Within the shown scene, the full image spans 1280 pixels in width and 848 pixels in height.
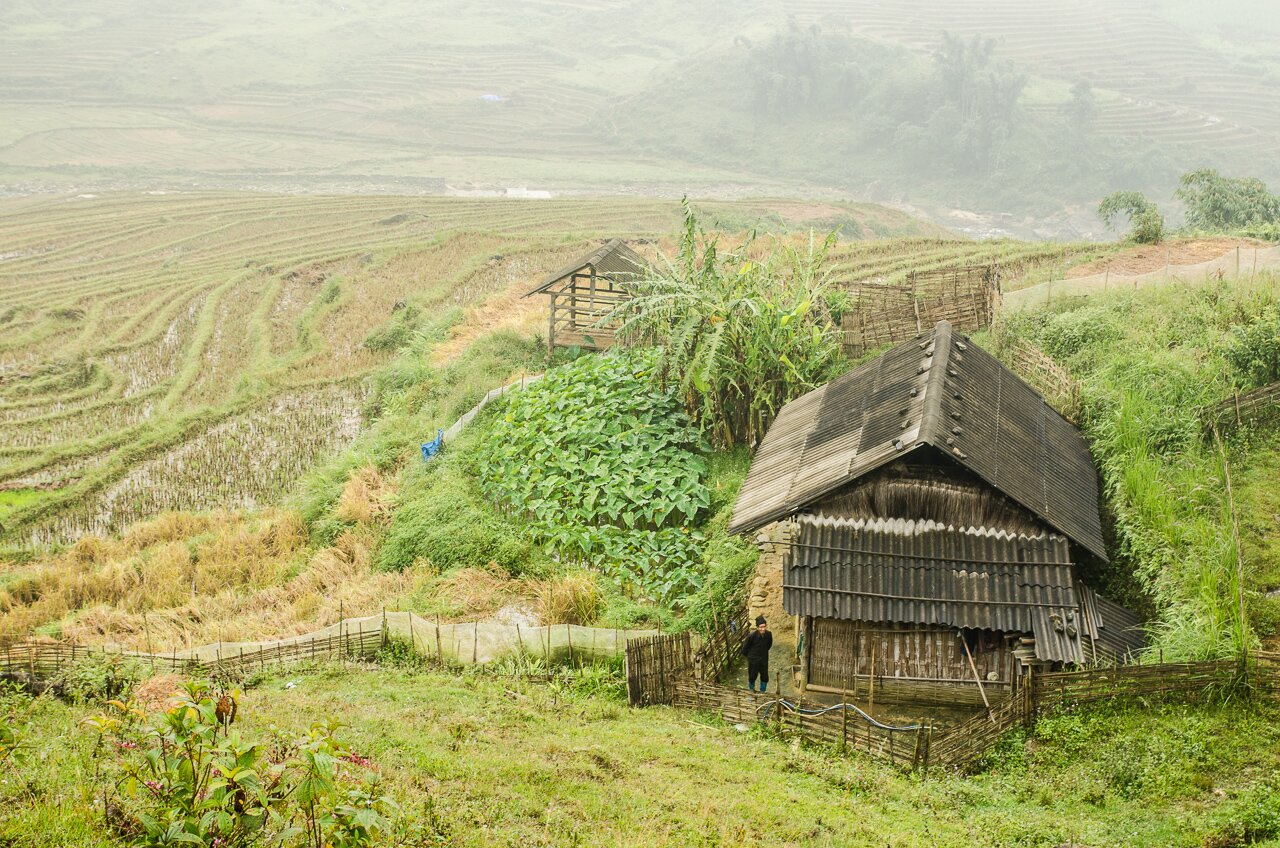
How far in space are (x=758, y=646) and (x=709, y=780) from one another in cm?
302

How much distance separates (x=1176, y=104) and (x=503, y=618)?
7890 cm

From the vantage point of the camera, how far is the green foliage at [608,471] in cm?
1463

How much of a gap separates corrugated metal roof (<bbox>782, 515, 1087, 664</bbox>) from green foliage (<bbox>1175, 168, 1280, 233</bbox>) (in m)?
25.6

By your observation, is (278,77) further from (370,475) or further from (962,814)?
(962,814)

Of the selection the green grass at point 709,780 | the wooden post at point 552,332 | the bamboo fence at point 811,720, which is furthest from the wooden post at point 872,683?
the wooden post at point 552,332

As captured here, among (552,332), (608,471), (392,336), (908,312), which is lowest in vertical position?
(608,471)

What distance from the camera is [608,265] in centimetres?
2192

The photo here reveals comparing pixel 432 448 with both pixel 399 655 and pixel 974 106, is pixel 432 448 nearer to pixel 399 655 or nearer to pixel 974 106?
pixel 399 655

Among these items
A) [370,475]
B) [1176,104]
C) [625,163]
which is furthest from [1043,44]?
[370,475]

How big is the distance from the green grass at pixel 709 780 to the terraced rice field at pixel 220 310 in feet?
36.2

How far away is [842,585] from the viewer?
11.2 m

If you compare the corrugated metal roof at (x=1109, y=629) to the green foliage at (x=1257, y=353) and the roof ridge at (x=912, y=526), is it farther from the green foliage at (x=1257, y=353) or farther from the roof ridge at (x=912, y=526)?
the green foliage at (x=1257, y=353)

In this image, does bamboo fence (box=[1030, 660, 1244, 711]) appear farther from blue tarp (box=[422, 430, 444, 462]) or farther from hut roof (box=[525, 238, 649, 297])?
hut roof (box=[525, 238, 649, 297])

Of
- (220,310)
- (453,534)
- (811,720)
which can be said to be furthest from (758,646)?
(220,310)
